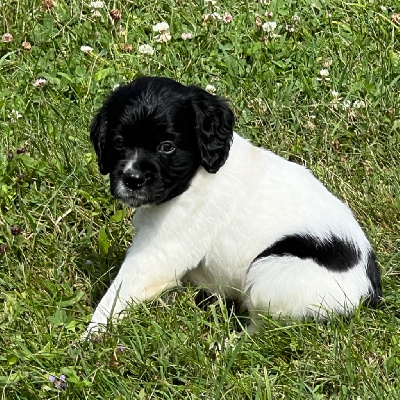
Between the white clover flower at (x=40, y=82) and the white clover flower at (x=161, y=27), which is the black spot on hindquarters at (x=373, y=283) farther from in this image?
the white clover flower at (x=161, y=27)

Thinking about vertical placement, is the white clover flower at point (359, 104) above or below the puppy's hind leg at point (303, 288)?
below

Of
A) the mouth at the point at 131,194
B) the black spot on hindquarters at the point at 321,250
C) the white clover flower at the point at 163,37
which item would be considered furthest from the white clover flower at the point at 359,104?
the mouth at the point at 131,194

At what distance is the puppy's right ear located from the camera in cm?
504

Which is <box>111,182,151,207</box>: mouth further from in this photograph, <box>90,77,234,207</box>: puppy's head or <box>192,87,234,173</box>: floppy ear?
<box>192,87,234,173</box>: floppy ear

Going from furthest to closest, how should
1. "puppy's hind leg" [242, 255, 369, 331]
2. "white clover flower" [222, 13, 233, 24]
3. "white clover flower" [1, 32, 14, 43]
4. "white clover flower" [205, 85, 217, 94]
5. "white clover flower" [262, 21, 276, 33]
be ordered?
"white clover flower" [222, 13, 233, 24]
"white clover flower" [262, 21, 276, 33]
"white clover flower" [1, 32, 14, 43]
"white clover flower" [205, 85, 217, 94]
"puppy's hind leg" [242, 255, 369, 331]

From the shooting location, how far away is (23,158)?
6.25 m

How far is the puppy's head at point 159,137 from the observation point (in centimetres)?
477

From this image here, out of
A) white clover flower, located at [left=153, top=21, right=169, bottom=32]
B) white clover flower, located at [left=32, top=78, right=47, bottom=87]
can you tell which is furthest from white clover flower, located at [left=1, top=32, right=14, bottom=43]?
white clover flower, located at [left=153, top=21, right=169, bottom=32]

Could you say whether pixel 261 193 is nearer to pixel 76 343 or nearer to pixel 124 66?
pixel 76 343

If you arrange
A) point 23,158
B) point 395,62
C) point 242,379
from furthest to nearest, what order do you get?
point 395,62
point 23,158
point 242,379

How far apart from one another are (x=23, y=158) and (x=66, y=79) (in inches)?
40.6

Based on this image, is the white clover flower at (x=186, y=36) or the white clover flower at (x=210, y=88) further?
the white clover flower at (x=186, y=36)

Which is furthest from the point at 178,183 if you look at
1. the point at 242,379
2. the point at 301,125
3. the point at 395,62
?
the point at 395,62

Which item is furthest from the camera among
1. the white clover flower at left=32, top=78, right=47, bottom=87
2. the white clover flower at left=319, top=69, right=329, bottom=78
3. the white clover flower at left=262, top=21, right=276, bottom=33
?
the white clover flower at left=262, top=21, right=276, bottom=33
